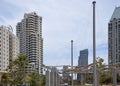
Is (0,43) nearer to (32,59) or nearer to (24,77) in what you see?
(32,59)

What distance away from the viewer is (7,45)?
10119 cm

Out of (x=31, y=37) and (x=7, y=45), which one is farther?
(x=7, y=45)

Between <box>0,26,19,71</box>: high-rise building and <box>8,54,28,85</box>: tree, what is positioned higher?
<box>0,26,19,71</box>: high-rise building

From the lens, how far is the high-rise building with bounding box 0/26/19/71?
96062mm

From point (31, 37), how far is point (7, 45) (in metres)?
9.08

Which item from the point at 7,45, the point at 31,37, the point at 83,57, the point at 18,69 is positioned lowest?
the point at 18,69

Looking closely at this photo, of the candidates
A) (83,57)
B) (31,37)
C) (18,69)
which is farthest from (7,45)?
(83,57)

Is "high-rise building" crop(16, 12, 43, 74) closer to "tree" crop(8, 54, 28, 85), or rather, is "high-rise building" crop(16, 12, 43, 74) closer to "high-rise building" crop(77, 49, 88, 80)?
"tree" crop(8, 54, 28, 85)

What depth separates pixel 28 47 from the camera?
90.9 meters

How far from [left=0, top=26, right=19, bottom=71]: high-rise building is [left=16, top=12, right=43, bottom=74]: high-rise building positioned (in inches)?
103

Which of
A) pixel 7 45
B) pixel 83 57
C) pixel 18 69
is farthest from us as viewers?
pixel 7 45

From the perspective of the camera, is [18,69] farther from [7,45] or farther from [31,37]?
[7,45]

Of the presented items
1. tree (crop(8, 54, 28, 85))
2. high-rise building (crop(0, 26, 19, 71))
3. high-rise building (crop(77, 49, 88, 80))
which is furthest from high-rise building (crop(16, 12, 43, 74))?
high-rise building (crop(77, 49, 88, 80))

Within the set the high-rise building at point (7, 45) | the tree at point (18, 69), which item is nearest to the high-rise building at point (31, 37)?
the high-rise building at point (7, 45)
